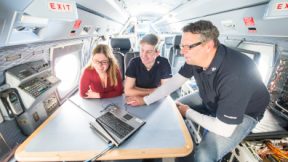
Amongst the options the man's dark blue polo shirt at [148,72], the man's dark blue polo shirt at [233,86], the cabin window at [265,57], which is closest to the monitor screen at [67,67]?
the man's dark blue polo shirt at [148,72]

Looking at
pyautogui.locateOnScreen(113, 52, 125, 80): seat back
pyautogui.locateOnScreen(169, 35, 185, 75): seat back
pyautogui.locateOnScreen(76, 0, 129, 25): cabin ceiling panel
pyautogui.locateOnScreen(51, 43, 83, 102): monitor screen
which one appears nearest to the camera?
pyautogui.locateOnScreen(76, 0, 129, 25): cabin ceiling panel

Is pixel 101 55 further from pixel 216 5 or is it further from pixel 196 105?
pixel 216 5

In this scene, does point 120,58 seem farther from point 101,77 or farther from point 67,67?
point 101,77

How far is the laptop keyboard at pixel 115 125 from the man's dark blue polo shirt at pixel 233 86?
0.82 meters

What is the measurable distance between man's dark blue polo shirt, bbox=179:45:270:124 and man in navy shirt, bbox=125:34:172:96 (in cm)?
77

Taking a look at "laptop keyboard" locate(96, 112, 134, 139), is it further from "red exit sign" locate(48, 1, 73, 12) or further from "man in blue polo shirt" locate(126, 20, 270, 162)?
"red exit sign" locate(48, 1, 73, 12)

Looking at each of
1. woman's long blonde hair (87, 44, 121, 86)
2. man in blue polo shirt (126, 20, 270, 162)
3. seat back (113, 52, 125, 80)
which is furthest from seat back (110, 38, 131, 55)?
man in blue polo shirt (126, 20, 270, 162)

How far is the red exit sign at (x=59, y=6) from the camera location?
1377 mm

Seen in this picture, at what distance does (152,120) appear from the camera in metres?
1.78

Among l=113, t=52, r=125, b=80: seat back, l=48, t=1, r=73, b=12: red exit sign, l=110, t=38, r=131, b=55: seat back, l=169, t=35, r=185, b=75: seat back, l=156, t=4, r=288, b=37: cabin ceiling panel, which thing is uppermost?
l=48, t=1, r=73, b=12: red exit sign

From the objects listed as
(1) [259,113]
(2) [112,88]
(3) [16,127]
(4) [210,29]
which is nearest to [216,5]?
(4) [210,29]

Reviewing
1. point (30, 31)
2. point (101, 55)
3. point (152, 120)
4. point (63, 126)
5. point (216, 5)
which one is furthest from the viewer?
point (216, 5)

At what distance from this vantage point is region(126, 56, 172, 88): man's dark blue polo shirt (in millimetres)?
2574

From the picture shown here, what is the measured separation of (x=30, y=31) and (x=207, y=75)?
1879 mm
